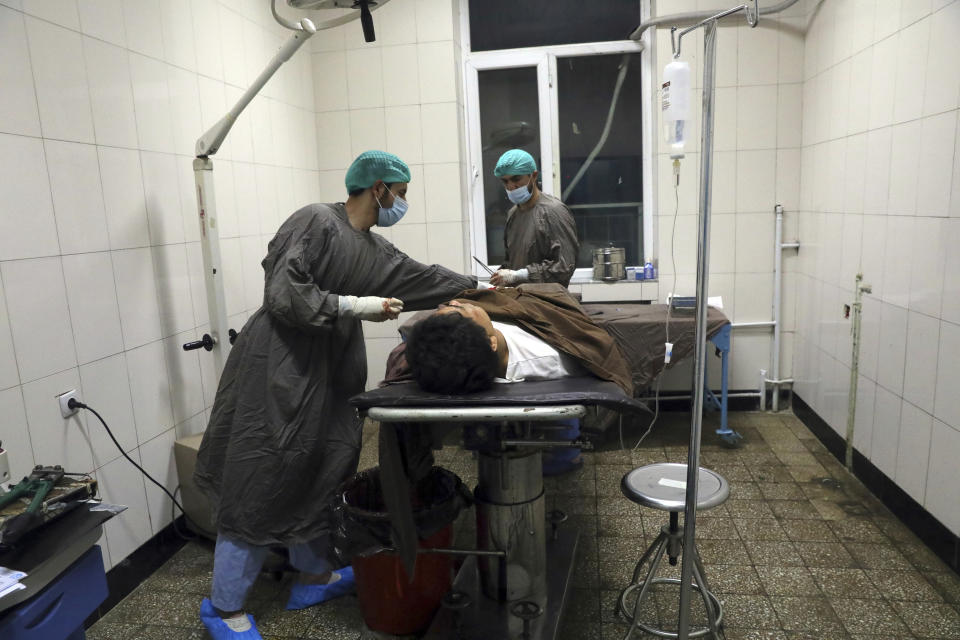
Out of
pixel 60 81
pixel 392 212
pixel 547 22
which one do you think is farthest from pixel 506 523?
pixel 547 22

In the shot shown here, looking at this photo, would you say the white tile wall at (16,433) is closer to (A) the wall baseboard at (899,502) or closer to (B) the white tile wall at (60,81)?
(B) the white tile wall at (60,81)

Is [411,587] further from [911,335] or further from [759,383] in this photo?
[759,383]

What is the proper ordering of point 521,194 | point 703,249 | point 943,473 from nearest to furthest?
1. point 703,249
2. point 943,473
3. point 521,194

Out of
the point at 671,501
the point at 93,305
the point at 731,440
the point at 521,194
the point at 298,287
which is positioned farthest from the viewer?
the point at 731,440

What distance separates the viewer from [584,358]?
1.72m

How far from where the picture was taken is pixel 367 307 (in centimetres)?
195

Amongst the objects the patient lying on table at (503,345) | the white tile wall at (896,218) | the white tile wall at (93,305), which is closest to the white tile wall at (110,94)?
the white tile wall at (93,305)

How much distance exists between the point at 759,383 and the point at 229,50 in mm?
3338

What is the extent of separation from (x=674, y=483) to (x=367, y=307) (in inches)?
40.0

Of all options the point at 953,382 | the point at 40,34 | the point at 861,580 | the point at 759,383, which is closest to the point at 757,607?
the point at 861,580

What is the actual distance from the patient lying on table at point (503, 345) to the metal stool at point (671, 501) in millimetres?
277

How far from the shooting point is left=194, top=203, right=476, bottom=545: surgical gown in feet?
6.34

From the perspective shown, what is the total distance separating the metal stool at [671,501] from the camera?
165 centimetres

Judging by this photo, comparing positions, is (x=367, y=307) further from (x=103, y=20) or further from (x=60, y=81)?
(x=103, y=20)
